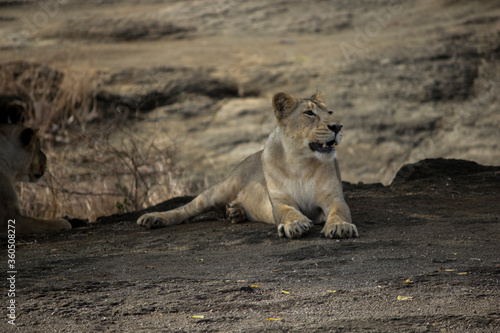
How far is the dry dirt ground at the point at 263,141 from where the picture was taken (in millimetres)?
3422

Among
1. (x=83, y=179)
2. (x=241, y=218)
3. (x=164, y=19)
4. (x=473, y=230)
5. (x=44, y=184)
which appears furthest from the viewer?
(x=164, y=19)

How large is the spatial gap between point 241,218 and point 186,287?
7.99 feet

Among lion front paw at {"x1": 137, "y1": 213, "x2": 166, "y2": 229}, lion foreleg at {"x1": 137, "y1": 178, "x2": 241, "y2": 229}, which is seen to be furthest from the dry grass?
lion front paw at {"x1": 137, "y1": 213, "x2": 166, "y2": 229}

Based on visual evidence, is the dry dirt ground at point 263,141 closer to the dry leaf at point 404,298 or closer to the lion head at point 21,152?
the dry leaf at point 404,298

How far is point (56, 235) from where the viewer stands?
6367mm

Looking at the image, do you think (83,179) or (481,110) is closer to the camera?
(83,179)

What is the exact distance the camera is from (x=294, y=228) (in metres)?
4.93

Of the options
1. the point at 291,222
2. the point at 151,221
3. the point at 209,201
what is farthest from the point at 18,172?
the point at 291,222

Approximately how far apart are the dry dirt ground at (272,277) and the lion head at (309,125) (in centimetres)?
68

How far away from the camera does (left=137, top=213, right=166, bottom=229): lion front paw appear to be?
6.28m

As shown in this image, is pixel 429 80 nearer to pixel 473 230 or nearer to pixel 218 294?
pixel 473 230

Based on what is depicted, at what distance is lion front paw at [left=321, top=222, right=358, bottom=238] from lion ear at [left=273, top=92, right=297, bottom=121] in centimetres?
125

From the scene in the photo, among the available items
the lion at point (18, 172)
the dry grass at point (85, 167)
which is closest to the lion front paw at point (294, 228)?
the lion at point (18, 172)

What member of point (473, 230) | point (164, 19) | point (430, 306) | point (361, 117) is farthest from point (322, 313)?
point (164, 19)
